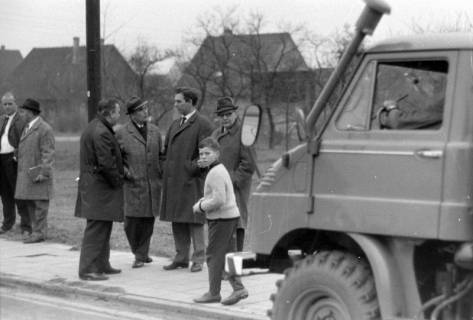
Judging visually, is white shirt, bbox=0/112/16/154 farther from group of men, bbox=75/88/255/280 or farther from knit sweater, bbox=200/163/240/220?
knit sweater, bbox=200/163/240/220

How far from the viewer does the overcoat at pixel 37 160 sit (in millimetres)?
12359

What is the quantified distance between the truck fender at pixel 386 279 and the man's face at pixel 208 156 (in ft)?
8.96

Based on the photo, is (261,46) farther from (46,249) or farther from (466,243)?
(466,243)

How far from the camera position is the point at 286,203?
6250mm

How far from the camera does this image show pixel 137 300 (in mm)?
8578

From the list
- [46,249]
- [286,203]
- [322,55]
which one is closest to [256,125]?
[286,203]

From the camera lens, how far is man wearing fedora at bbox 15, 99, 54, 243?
1236 centimetres

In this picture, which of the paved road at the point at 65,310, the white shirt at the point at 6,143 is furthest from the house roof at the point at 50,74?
the paved road at the point at 65,310

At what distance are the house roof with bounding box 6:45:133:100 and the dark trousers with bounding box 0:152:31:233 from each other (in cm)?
3821

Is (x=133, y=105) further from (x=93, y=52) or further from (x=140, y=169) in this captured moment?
(x=93, y=52)

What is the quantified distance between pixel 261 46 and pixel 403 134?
1631 inches

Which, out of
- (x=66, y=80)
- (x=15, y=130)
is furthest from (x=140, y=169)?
(x=66, y=80)

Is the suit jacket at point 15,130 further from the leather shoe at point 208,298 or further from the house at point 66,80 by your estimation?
the house at point 66,80

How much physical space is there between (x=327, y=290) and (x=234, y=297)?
2.39 meters
